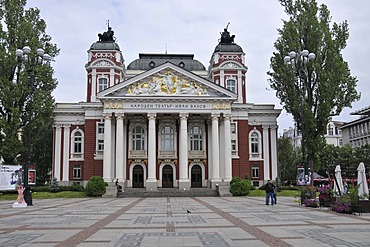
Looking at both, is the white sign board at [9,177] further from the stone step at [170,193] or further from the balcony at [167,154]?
the balcony at [167,154]

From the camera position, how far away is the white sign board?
28375 mm

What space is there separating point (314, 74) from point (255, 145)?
14.2m

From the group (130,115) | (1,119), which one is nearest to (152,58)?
(130,115)

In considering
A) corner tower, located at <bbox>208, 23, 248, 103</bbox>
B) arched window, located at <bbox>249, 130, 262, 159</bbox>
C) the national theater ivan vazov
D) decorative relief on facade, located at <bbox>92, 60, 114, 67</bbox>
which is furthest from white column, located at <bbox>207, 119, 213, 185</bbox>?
decorative relief on facade, located at <bbox>92, 60, 114, 67</bbox>

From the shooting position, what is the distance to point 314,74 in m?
39.6

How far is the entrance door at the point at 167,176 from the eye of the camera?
1897 inches

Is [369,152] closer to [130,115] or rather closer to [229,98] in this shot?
[229,98]

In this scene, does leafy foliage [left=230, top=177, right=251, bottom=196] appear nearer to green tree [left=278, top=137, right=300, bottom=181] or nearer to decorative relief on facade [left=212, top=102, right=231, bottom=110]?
decorative relief on facade [left=212, top=102, right=231, bottom=110]

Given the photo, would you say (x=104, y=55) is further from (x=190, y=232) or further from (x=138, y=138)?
(x=190, y=232)

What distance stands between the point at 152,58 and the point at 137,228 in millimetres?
46009

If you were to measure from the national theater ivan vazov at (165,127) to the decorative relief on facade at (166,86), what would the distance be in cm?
11

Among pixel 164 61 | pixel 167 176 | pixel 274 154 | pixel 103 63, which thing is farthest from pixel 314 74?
pixel 103 63

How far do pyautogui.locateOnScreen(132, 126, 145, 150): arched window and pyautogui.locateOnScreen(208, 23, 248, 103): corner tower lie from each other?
1196 centimetres

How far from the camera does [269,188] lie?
2512 cm
